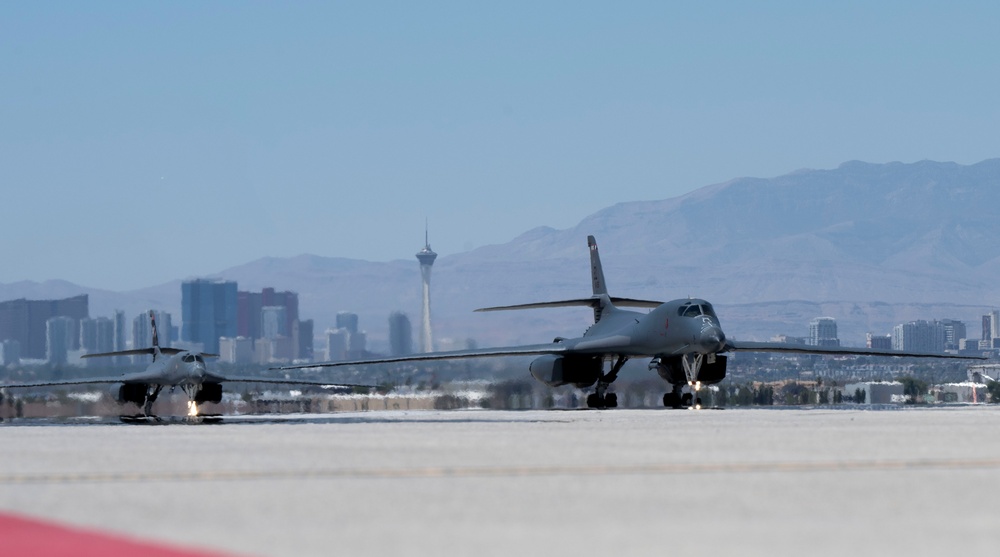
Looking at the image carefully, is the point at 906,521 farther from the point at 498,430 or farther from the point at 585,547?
the point at 498,430

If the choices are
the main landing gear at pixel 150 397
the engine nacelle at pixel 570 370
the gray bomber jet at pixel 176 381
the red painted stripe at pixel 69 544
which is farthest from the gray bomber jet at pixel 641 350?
the red painted stripe at pixel 69 544

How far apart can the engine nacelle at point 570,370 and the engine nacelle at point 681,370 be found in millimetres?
4495

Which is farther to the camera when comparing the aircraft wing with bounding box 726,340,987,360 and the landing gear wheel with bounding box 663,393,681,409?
the landing gear wheel with bounding box 663,393,681,409

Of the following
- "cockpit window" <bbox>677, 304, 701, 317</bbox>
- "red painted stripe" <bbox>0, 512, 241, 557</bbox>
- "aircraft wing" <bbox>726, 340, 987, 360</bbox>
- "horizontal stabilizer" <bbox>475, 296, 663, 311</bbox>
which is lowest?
"red painted stripe" <bbox>0, 512, 241, 557</bbox>

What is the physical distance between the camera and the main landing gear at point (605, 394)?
55844mm

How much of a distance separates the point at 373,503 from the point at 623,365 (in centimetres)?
4599

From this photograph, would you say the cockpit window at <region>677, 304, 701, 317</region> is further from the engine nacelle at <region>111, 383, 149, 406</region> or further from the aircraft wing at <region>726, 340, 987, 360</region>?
the engine nacelle at <region>111, 383, 149, 406</region>

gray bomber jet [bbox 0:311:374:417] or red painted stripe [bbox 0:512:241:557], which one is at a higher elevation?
gray bomber jet [bbox 0:311:374:417]

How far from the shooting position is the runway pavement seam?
14023 millimetres

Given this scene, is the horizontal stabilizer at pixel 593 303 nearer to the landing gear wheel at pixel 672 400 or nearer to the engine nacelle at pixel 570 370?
the engine nacelle at pixel 570 370

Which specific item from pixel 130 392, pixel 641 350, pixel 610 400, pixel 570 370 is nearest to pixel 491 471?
pixel 641 350

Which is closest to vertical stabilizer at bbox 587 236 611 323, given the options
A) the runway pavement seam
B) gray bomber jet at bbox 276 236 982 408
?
gray bomber jet at bbox 276 236 982 408

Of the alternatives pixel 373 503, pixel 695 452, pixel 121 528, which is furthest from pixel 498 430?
pixel 121 528

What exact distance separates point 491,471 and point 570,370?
4110 centimetres
